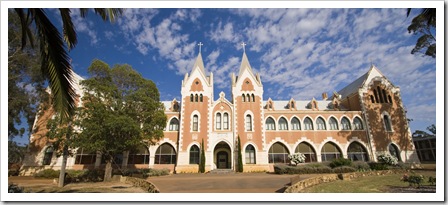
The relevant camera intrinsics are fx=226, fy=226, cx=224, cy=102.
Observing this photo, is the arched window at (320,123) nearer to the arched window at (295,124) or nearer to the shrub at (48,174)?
the arched window at (295,124)

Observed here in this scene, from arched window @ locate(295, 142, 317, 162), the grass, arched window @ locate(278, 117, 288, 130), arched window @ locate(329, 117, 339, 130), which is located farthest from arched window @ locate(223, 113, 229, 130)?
the grass

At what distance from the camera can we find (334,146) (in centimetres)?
2422

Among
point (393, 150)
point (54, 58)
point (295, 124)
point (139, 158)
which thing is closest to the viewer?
point (54, 58)

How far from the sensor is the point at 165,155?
23.4 metres

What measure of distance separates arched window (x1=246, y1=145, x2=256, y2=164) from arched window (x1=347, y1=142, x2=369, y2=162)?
1022 centimetres

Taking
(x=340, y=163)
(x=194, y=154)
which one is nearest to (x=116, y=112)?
(x=194, y=154)

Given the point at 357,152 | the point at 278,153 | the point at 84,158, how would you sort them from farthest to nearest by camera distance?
the point at 357,152 < the point at 278,153 < the point at 84,158

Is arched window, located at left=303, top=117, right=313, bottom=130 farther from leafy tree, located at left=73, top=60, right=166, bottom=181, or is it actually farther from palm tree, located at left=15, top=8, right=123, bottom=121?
palm tree, located at left=15, top=8, right=123, bottom=121

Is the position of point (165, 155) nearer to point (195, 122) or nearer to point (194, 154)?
point (194, 154)

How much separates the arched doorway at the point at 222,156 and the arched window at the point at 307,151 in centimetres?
732

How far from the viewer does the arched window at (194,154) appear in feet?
74.1

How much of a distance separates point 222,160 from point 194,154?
355 centimetres

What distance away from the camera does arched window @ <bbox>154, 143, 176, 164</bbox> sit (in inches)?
914
